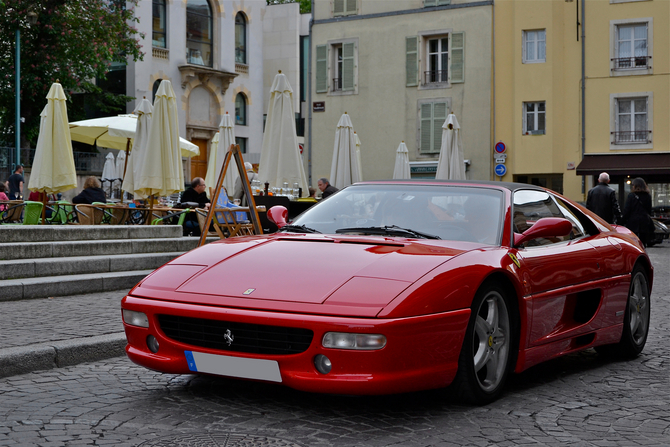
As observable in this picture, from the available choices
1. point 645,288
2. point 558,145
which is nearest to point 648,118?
point 558,145

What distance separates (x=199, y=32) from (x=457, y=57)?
13735 mm

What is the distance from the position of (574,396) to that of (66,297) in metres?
5.84

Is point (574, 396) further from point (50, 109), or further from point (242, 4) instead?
point (242, 4)

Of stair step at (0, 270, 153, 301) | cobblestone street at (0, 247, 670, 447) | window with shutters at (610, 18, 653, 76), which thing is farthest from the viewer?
window with shutters at (610, 18, 653, 76)

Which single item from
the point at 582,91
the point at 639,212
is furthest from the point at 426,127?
the point at 639,212

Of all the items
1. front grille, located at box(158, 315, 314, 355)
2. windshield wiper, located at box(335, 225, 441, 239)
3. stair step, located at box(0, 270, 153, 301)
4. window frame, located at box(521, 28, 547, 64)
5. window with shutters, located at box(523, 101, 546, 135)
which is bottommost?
stair step, located at box(0, 270, 153, 301)

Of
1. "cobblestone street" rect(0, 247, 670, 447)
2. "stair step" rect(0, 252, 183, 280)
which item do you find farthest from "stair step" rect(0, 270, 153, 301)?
"cobblestone street" rect(0, 247, 670, 447)

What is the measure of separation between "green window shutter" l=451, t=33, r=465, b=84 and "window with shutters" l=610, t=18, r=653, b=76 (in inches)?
225

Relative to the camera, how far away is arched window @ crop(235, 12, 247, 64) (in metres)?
44.4

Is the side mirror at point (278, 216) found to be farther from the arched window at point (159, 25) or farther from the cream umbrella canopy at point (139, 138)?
the arched window at point (159, 25)

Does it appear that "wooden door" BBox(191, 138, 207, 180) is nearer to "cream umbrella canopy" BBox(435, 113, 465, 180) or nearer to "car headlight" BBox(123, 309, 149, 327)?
"cream umbrella canopy" BBox(435, 113, 465, 180)

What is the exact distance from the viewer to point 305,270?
4465mm

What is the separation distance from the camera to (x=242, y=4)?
145ft

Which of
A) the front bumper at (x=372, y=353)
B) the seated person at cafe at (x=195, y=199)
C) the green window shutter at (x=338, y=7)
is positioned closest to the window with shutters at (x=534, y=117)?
the green window shutter at (x=338, y=7)
